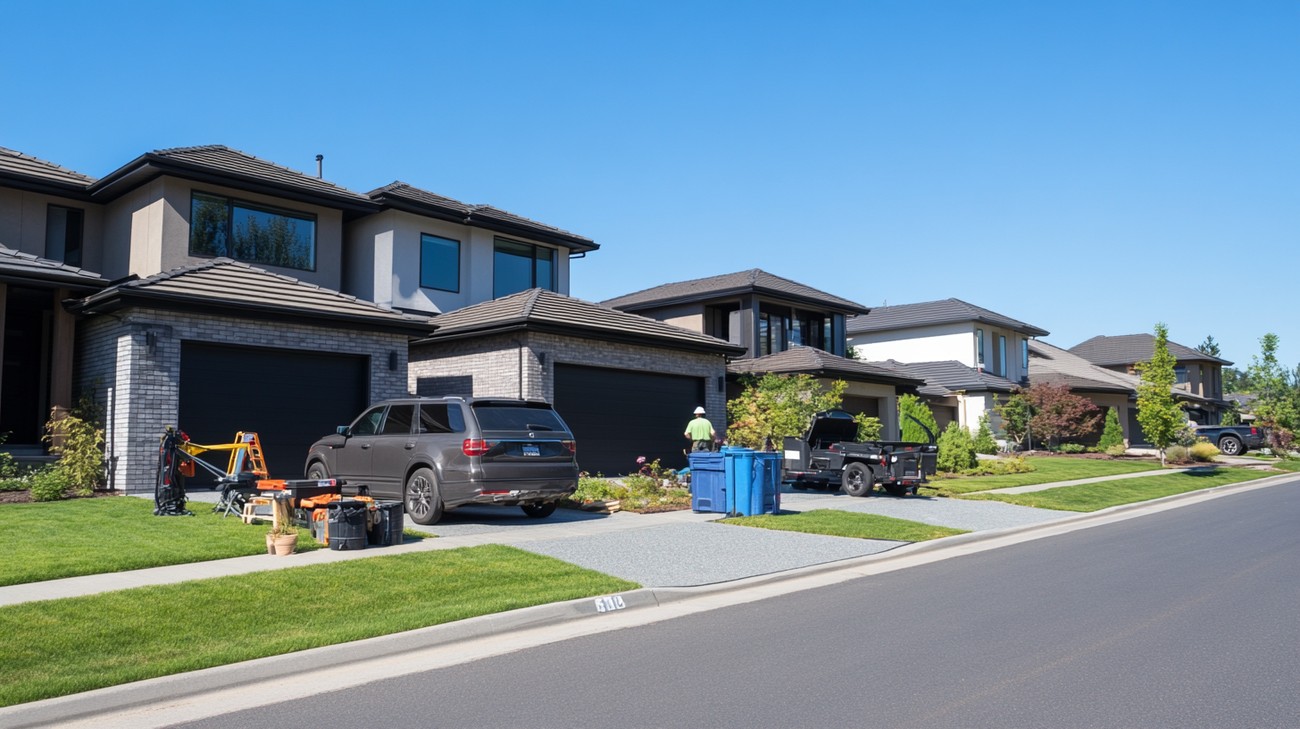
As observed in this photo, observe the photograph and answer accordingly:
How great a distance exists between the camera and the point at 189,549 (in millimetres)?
10062

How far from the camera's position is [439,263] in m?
24.2

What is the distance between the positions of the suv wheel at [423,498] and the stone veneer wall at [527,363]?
6.41 metres

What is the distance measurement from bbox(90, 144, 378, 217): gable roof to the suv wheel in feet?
33.2

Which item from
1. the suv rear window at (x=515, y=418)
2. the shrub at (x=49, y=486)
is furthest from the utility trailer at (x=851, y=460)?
the shrub at (x=49, y=486)

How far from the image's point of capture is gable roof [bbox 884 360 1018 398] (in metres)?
38.3

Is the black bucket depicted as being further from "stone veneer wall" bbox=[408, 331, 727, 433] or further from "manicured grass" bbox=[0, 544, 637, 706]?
"stone veneer wall" bbox=[408, 331, 727, 433]

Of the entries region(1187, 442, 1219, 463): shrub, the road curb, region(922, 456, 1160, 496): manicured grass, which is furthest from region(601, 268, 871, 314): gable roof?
the road curb

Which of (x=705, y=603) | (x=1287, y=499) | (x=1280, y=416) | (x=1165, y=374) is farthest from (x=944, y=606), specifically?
(x=1280, y=416)

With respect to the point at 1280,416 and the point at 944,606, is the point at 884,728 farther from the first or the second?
the point at 1280,416

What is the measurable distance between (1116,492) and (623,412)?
1178cm

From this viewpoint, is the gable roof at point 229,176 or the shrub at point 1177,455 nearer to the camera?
the gable roof at point 229,176

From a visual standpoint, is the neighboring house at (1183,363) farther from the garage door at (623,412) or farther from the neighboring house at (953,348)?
the garage door at (623,412)

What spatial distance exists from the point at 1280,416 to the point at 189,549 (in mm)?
51564

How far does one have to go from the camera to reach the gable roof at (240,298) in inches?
604
